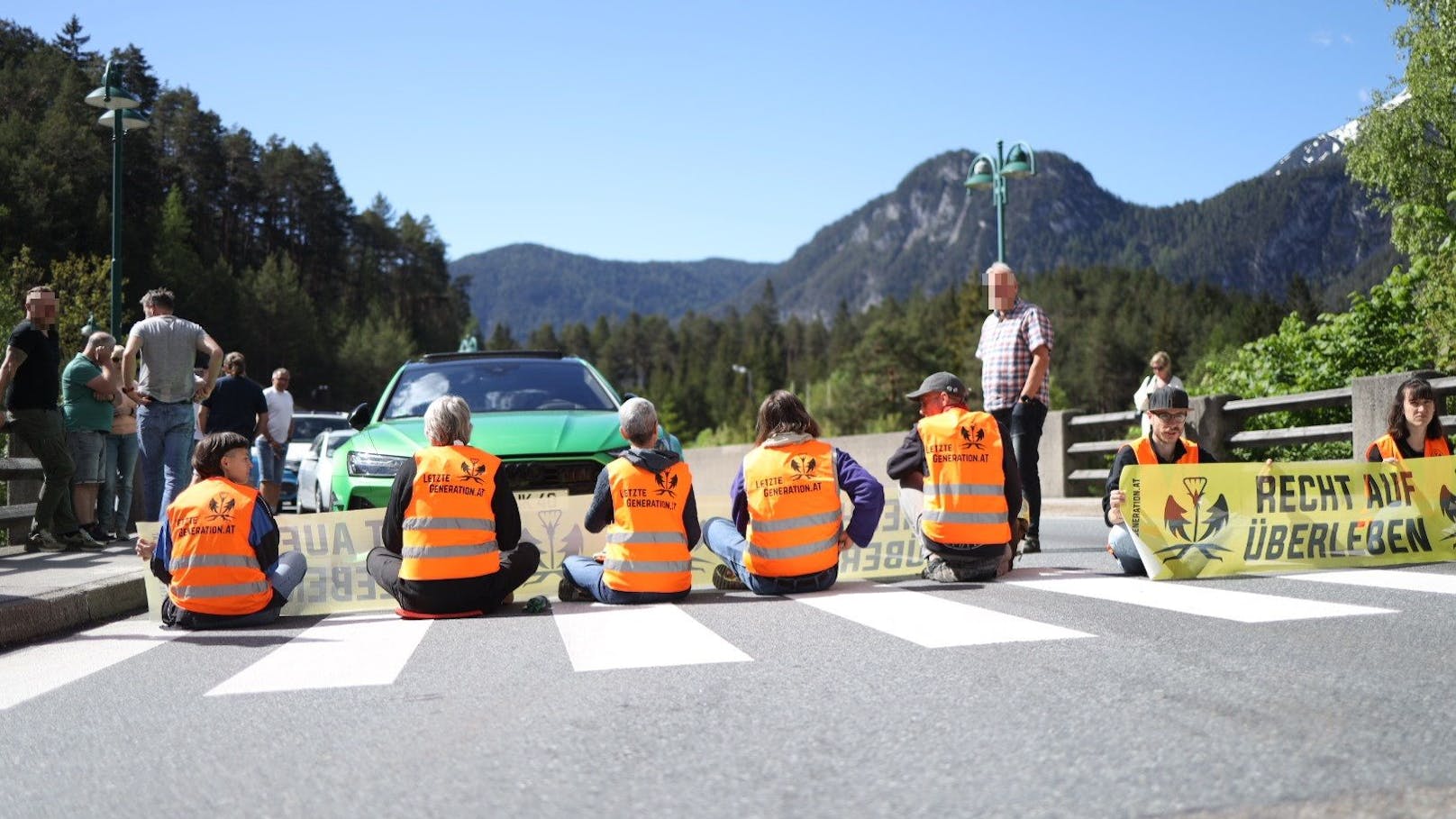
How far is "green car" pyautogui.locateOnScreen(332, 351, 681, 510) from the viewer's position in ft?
29.6

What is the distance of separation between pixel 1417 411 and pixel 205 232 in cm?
11659

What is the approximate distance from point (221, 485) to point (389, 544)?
0.93 m

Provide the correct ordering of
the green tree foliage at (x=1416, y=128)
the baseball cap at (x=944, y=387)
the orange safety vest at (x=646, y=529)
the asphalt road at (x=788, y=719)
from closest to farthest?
1. the asphalt road at (x=788, y=719)
2. the orange safety vest at (x=646, y=529)
3. the baseball cap at (x=944, y=387)
4. the green tree foliage at (x=1416, y=128)

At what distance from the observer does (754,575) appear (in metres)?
8.05

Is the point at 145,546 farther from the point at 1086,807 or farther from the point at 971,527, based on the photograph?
the point at 1086,807

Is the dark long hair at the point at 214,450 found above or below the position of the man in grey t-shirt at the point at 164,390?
below

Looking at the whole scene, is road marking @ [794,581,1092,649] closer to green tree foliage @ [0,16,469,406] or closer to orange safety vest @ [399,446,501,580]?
orange safety vest @ [399,446,501,580]

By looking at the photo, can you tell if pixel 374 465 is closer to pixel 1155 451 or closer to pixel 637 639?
pixel 637 639

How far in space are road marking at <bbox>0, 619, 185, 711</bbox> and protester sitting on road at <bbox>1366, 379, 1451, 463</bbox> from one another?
7.57m

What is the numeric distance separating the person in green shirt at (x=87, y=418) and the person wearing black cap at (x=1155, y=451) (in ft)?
27.6

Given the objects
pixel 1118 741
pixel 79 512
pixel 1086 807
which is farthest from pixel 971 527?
pixel 79 512

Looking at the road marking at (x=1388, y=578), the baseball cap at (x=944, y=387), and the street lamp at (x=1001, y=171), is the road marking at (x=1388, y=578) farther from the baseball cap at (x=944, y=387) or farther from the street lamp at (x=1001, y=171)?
the street lamp at (x=1001, y=171)

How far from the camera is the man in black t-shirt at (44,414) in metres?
11.2

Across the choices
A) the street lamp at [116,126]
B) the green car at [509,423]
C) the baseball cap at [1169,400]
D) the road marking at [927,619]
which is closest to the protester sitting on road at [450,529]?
the green car at [509,423]
